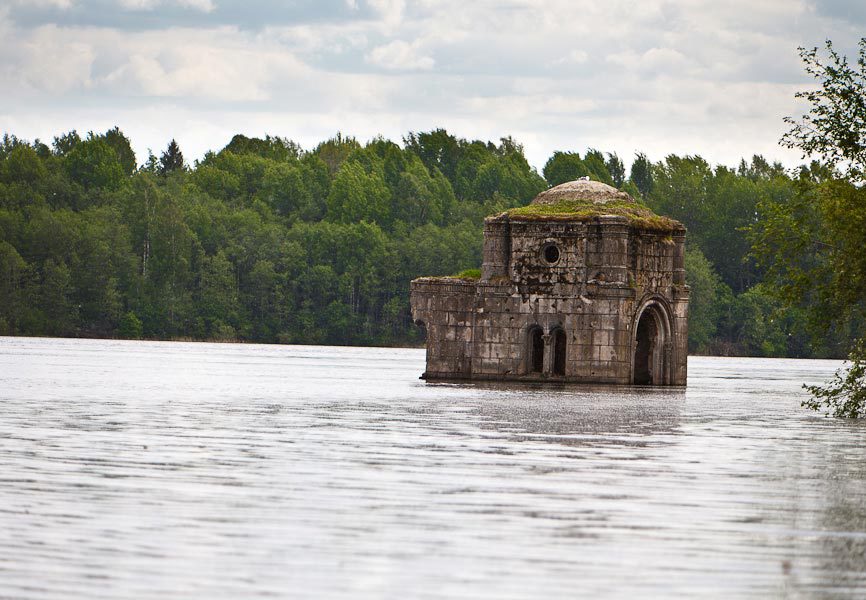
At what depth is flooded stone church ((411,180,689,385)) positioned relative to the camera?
5116 centimetres

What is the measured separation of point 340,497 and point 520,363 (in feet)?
115

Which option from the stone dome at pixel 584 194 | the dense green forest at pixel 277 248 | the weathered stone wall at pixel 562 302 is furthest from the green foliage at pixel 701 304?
the weathered stone wall at pixel 562 302

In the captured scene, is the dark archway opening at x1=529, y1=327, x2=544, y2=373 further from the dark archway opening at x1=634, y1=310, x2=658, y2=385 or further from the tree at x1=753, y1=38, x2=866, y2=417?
the tree at x1=753, y1=38, x2=866, y2=417

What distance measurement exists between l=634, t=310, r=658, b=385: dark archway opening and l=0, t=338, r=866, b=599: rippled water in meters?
19.5

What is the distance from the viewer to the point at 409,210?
149500mm

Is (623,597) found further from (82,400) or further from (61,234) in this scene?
(61,234)

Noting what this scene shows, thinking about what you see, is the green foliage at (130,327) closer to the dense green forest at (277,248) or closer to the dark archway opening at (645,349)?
the dense green forest at (277,248)

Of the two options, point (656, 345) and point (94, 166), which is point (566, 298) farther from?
point (94, 166)

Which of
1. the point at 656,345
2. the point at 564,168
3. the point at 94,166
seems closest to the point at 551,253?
the point at 656,345

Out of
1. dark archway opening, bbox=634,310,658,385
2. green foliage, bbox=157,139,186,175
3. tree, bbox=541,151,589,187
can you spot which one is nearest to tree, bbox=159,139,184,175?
green foliage, bbox=157,139,186,175

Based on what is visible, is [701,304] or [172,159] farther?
[172,159]

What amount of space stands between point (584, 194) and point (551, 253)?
2797mm

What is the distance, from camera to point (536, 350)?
176 ft

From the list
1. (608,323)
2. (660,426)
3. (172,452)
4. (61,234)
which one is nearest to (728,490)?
(172,452)
